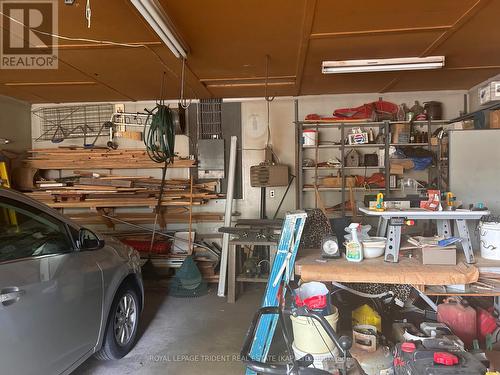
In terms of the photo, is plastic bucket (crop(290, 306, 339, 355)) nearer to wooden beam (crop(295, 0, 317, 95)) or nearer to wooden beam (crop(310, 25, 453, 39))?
wooden beam (crop(295, 0, 317, 95))

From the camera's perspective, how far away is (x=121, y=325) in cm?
290

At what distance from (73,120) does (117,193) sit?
143 cm

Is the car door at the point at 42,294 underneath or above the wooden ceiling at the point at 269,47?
underneath

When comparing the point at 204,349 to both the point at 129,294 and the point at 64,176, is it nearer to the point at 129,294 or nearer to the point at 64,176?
the point at 129,294

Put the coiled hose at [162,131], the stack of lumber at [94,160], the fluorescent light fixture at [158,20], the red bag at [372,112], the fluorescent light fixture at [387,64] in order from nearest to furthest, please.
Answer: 1. the fluorescent light fixture at [158,20]
2. the fluorescent light fixture at [387,64]
3. the coiled hose at [162,131]
4. the red bag at [372,112]
5. the stack of lumber at [94,160]

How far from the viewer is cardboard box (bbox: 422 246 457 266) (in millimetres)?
2205

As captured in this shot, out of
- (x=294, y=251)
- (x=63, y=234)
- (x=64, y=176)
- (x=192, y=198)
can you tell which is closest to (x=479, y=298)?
(x=294, y=251)

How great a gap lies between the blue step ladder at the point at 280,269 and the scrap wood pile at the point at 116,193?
8.81 feet

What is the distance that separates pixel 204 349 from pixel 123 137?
3.45m

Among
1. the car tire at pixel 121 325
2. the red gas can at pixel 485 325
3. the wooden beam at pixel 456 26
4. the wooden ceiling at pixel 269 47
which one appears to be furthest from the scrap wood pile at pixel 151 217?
the red gas can at pixel 485 325

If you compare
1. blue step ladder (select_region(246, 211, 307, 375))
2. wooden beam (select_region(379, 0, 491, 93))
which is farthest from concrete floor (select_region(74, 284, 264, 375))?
wooden beam (select_region(379, 0, 491, 93))

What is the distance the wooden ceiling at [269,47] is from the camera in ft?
8.17

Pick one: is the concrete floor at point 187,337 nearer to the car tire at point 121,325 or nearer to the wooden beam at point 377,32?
the car tire at point 121,325

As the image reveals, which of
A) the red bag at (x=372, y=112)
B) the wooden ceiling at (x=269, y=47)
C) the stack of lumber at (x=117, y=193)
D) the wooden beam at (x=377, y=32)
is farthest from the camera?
the stack of lumber at (x=117, y=193)
